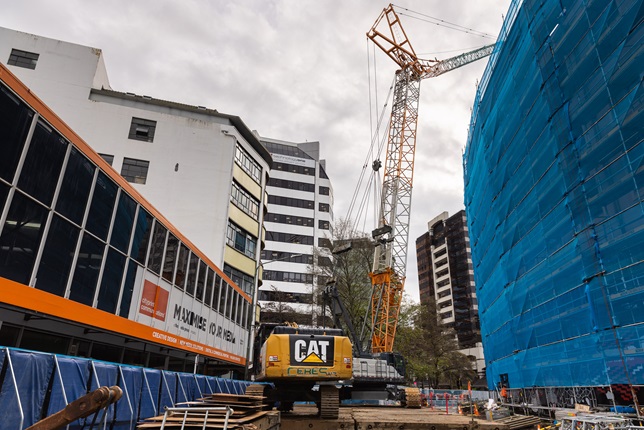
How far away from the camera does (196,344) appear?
65.8 ft

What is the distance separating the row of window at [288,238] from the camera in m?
71.8

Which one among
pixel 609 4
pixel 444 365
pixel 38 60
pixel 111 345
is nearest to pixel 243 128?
pixel 38 60

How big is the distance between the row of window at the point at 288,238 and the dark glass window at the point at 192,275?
50.0 m

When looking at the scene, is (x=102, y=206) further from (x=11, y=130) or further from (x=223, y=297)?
(x=223, y=297)

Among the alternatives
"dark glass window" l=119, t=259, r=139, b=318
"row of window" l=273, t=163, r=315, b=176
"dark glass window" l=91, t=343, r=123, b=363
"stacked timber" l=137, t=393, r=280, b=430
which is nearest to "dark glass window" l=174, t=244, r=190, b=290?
"dark glass window" l=91, t=343, r=123, b=363

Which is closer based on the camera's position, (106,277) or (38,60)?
(106,277)

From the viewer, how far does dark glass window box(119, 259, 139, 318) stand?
44.6 ft

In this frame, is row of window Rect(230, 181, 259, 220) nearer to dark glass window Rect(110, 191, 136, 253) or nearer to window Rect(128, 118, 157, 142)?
window Rect(128, 118, 157, 142)

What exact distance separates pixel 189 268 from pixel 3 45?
88.6 ft

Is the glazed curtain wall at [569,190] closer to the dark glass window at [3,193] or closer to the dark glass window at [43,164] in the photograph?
the dark glass window at [43,164]

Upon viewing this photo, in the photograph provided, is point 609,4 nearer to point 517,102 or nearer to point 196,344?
point 517,102

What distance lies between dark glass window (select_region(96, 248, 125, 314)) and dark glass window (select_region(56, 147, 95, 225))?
2.01m

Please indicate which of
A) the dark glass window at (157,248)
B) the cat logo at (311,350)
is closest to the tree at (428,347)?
the dark glass window at (157,248)

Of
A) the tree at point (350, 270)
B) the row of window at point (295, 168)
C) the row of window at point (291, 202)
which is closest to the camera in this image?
the tree at point (350, 270)
